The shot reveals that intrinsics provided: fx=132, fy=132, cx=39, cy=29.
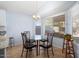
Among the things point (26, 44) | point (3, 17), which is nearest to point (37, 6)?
point (3, 17)

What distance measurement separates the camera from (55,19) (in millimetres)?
3793

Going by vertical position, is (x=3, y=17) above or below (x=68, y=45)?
above

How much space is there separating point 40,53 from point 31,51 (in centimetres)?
28

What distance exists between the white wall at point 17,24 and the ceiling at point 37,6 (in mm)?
149

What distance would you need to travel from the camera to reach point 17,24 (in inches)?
147

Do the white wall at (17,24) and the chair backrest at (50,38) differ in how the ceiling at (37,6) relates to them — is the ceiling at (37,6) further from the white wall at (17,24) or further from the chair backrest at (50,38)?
the chair backrest at (50,38)

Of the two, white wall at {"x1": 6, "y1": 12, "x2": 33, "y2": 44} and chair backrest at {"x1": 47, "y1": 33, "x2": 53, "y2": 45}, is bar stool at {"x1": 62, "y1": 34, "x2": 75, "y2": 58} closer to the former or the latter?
chair backrest at {"x1": 47, "y1": 33, "x2": 53, "y2": 45}

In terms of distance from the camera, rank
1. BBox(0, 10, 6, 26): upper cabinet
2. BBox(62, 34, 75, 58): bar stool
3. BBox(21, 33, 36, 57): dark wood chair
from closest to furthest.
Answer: BBox(0, 10, 6, 26): upper cabinet
BBox(21, 33, 36, 57): dark wood chair
BBox(62, 34, 75, 58): bar stool

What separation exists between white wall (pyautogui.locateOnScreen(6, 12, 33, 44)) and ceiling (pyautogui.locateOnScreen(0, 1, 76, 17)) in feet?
0.49

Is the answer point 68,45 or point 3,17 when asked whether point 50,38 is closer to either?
point 68,45

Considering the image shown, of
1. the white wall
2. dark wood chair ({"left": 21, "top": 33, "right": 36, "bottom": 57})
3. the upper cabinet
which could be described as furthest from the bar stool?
the upper cabinet

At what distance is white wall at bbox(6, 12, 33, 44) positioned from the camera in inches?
146

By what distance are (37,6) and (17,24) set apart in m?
0.76

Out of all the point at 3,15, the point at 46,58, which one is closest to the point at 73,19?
the point at 46,58
